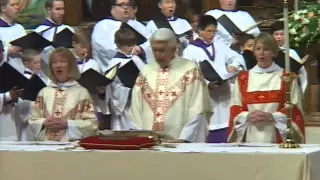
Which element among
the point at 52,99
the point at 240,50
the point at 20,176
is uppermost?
the point at 240,50

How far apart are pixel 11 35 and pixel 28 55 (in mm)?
256

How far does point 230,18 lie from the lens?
22.3ft

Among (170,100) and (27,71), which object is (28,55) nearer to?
(27,71)

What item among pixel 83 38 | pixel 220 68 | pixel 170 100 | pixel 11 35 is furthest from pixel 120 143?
pixel 11 35

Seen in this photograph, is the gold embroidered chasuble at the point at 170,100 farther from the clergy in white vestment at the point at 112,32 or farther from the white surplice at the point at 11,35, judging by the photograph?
the white surplice at the point at 11,35

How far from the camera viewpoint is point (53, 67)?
5.45 metres

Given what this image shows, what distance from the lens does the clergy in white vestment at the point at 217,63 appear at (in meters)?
6.62

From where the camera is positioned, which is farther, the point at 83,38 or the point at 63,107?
the point at 83,38

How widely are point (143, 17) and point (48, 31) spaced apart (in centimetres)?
88

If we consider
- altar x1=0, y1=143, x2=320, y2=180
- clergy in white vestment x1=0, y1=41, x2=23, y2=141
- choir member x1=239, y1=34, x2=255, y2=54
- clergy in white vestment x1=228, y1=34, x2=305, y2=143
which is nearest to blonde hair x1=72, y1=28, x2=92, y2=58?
clergy in white vestment x1=0, y1=41, x2=23, y2=141

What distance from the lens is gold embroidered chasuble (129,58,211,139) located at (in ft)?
17.8

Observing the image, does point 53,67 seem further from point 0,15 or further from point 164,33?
point 0,15

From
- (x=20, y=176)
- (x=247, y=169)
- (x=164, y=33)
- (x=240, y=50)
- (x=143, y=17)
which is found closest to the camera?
(x=247, y=169)

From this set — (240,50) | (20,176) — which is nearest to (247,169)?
(20,176)
